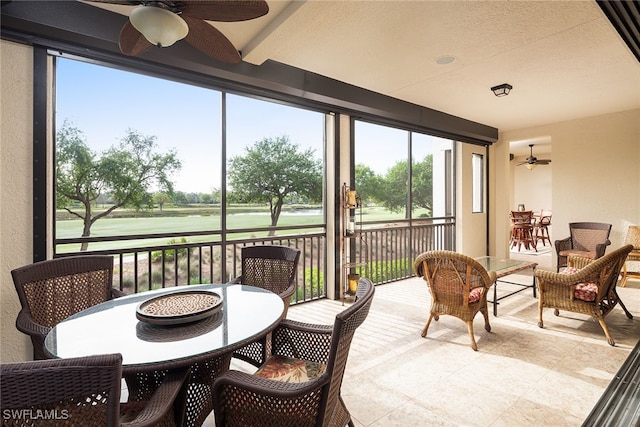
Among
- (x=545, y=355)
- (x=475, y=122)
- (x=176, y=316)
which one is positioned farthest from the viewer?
(x=475, y=122)

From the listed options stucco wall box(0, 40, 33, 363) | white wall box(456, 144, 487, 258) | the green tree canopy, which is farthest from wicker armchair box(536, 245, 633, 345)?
stucco wall box(0, 40, 33, 363)

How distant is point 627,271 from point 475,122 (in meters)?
3.46

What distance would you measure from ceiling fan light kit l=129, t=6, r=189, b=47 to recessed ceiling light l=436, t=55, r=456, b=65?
8.68 ft

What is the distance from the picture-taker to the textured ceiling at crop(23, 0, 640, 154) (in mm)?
2439

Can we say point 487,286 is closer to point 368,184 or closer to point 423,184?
point 368,184

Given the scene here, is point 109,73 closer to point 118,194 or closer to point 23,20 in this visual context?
point 23,20

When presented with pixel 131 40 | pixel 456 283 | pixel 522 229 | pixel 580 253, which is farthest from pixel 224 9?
pixel 522 229

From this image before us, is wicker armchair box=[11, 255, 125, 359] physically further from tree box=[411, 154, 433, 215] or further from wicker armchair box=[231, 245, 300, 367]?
tree box=[411, 154, 433, 215]

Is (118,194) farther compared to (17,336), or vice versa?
(118,194)

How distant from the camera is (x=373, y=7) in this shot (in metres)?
2.39

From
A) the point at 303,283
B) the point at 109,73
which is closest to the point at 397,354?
the point at 303,283

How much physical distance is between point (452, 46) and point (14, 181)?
149 inches

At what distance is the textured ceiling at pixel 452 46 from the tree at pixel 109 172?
1.10 meters

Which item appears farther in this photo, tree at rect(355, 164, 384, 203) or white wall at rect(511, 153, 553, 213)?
white wall at rect(511, 153, 553, 213)
